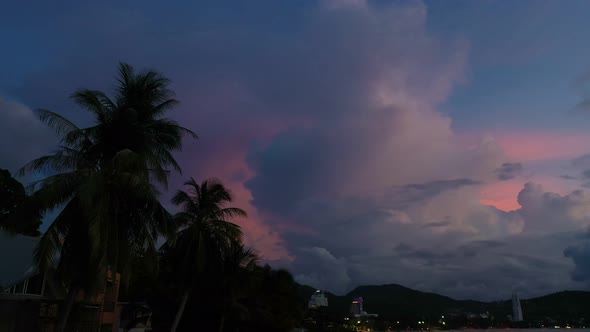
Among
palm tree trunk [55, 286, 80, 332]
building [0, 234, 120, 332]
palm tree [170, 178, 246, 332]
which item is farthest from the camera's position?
palm tree [170, 178, 246, 332]

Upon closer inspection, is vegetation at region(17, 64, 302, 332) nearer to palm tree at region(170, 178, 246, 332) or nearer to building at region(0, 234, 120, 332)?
building at region(0, 234, 120, 332)

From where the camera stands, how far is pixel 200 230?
107 ft

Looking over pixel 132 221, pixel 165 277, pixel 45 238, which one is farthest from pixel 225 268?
pixel 45 238

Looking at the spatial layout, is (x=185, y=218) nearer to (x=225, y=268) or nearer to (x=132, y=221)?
(x=225, y=268)

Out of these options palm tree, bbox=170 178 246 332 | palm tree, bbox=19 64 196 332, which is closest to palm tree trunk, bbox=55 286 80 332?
palm tree, bbox=19 64 196 332

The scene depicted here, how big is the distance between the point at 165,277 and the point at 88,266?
17.3 meters

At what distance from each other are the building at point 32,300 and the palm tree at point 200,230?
5.60 meters

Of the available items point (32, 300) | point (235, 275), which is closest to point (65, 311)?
point (32, 300)

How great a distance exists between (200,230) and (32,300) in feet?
36.8

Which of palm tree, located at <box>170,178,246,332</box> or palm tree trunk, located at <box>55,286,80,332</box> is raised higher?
palm tree, located at <box>170,178,246,332</box>

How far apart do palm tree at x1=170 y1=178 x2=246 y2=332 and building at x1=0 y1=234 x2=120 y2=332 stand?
5.60 meters

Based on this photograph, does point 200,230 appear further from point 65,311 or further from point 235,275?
point 65,311

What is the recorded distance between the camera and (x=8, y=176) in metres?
41.6

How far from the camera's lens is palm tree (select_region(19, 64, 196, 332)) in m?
16.7
